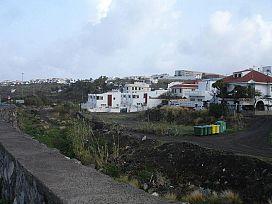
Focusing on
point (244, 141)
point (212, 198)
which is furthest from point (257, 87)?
point (212, 198)

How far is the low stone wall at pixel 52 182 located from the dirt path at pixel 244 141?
16.6 metres

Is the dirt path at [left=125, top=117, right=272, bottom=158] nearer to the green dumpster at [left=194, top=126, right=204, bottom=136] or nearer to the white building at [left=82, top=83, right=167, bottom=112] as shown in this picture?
the green dumpster at [left=194, top=126, right=204, bottom=136]

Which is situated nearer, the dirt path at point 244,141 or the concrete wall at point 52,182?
the concrete wall at point 52,182

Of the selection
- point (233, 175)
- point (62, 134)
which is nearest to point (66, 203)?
point (233, 175)

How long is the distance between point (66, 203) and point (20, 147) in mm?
4219

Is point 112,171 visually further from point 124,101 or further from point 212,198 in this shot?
point 124,101

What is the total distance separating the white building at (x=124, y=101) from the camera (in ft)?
241

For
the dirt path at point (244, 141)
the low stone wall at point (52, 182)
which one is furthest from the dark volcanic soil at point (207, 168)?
the low stone wall at point (52, 182)

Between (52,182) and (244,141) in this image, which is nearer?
(52,182)

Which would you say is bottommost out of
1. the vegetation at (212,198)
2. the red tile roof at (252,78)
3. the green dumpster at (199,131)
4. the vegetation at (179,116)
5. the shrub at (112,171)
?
the vegetation at (212,198)

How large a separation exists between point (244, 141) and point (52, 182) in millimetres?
24687

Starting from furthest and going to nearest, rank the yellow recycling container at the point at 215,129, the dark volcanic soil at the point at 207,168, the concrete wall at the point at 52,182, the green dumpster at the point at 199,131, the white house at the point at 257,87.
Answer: the white house at the point at 257,87 < the yellow recycling container at the point at 215,129 < the green dumpster at the point at 199,131 < the dark volcanic soil at the point at 207,168 < the concrete wall at the point at 52,182

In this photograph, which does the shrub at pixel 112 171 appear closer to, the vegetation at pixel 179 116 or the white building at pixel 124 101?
the vegetation at pixel 179 116

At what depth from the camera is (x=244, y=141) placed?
28.1 metres
